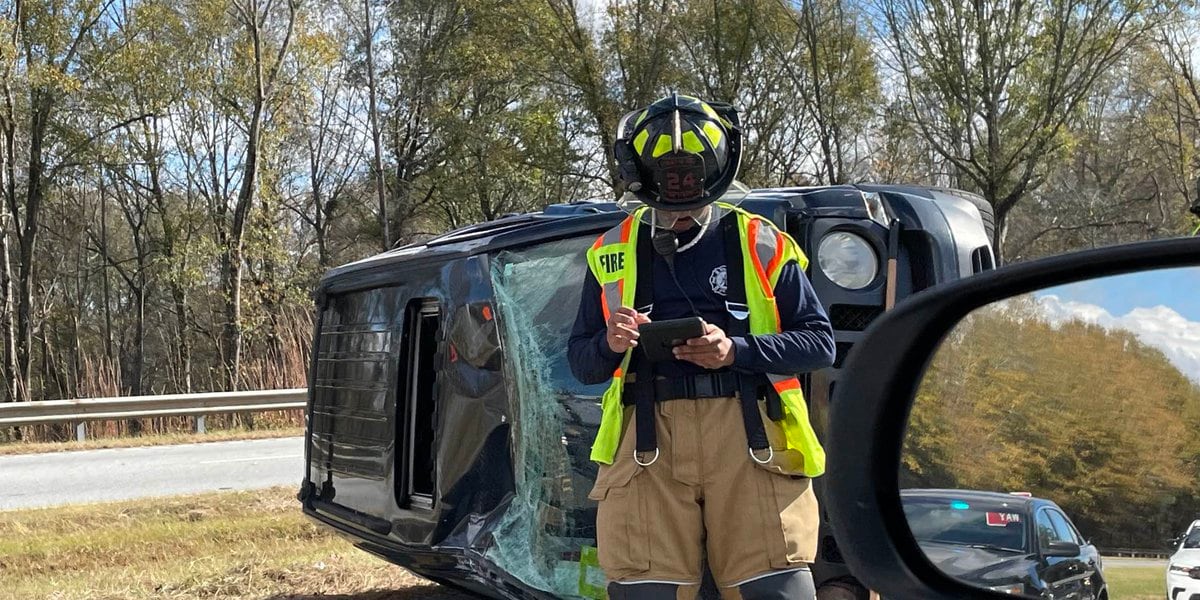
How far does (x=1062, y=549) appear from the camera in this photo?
1157 millimetres

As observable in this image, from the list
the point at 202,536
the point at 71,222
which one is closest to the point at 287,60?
the point at 71,222

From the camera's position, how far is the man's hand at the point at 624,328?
238cm

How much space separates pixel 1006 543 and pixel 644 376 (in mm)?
1302

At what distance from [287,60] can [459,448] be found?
24542 millimetres

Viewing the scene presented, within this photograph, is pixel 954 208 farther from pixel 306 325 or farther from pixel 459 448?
pixel 306 325

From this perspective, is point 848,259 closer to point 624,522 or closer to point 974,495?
point 624,522

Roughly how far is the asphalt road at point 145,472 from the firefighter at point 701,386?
6.97m

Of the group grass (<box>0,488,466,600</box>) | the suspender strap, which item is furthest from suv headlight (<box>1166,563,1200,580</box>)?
grass (<box>0,488,466,600</box>)

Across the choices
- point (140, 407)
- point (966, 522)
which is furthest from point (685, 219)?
point (140, 407)

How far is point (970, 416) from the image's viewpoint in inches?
47.9

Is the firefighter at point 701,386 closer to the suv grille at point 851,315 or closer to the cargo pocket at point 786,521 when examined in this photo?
the cargo pocket at point 786,521

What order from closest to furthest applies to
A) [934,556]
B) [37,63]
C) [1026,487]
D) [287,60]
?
[1026,487], [934,556], [37,63], [287,60]

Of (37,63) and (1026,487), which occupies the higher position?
(37,63)

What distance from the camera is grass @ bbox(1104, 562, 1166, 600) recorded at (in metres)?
1.02
